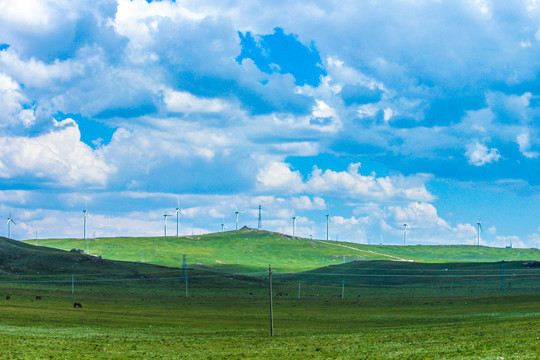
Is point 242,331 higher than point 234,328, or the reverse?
point 242,331

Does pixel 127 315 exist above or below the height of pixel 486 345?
below

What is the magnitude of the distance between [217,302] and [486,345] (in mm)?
112663

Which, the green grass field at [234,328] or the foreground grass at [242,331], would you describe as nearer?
the foreground grass at [242,331]

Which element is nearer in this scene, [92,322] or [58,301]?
[92,322]

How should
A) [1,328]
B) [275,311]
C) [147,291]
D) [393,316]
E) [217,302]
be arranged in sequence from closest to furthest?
1. [1,328]
2. [393,316]
3. [275,311]
4. [217,302]
5. [147,291]

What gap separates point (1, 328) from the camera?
3017 inches

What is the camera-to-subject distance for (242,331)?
85.1 meters

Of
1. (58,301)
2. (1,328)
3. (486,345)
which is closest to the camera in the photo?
(486,345)

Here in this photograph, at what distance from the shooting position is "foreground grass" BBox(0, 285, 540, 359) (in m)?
51.7

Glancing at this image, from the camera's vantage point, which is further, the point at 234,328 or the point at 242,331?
the point at 234,328

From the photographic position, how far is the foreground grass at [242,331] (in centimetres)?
5175

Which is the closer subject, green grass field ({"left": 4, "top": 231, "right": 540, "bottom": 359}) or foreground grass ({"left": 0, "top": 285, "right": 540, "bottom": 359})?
foreground grass ({"left": 0, "top": 285, "right": 540, "bottom": 359})

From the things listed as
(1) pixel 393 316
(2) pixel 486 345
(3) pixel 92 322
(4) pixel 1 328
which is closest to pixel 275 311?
(1) pixel 393 316

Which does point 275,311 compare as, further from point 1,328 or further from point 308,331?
point 1,328
